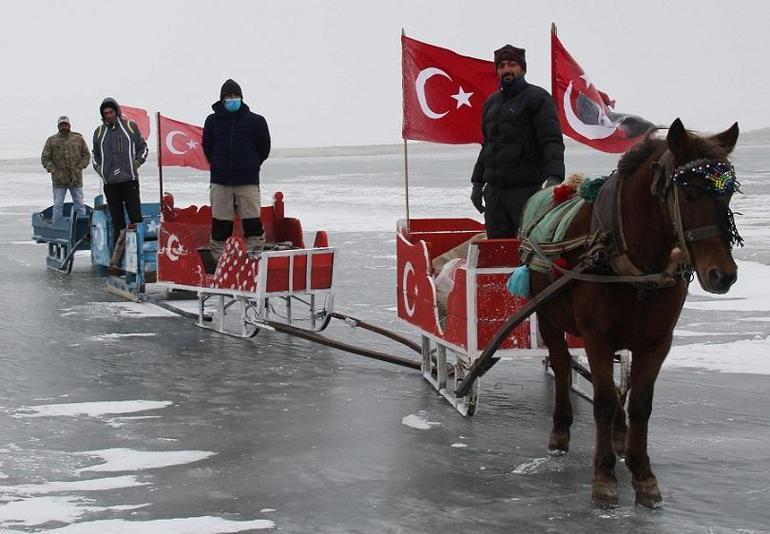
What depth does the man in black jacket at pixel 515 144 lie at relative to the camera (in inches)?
312

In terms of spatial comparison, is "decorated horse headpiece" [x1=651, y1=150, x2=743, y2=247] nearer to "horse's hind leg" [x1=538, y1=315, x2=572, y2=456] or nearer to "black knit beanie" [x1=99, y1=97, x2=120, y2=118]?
"horse's hind leg" [x1=538, y1=315, x2=572, y2=456]

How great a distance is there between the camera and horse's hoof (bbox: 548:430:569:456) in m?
6.70

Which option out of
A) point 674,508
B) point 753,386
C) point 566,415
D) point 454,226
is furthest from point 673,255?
point 454,226

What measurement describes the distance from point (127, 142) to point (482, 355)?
8037 millimetres

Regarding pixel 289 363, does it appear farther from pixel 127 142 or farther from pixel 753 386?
pixel 127 142

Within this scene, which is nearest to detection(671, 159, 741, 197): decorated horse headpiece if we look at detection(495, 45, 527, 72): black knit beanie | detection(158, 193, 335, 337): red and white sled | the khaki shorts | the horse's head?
the horse's head

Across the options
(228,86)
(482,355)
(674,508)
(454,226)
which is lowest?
(674,508)

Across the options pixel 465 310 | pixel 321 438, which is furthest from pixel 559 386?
pixel 321 438

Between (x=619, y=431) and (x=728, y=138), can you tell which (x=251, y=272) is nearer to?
(x=619, y=431)

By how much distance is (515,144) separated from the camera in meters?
8.05

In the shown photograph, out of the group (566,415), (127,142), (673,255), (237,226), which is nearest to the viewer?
(673,255)

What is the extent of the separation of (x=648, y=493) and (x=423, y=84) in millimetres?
4172

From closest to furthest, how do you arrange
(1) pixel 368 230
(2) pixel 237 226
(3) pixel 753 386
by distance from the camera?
1. (3) pixel 753 386
2. (2) pixel 237 226
3. (1) pixel 368 230

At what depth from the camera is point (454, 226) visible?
970 cm
